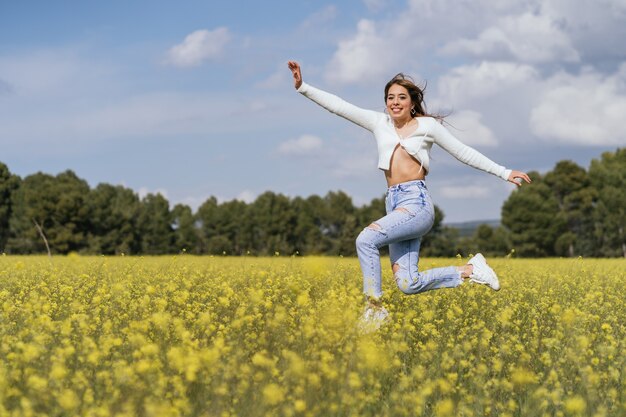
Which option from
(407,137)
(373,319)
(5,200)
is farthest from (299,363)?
(5,200)

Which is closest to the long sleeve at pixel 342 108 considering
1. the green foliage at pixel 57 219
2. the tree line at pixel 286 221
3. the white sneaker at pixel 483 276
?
the white sneaker at pixel 483 276

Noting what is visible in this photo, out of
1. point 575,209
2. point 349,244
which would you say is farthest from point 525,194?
point 349,244

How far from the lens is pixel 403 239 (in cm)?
660

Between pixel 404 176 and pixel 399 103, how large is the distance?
2.47 ft

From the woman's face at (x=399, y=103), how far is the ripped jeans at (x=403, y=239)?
28.6 inches

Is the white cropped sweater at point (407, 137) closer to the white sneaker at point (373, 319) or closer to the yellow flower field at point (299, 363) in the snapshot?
the white sneaker at point (373, 319)

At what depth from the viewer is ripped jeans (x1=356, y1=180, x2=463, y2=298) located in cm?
644

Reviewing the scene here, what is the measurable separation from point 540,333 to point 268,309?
2.73 metres

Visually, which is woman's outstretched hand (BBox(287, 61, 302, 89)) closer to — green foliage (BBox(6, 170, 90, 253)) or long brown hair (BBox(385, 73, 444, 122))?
long brown hair (BBox(385, 73, 444, 122))

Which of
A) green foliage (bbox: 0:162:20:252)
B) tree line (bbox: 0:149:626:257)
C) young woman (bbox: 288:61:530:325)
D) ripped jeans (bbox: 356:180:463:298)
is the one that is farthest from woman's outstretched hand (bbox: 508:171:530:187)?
green foliage (bbox: 0:162:20:252)

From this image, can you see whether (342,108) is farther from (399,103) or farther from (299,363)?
(299,363)

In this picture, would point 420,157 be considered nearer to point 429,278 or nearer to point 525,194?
point 429,278

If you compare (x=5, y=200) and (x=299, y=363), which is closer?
(x=299, y=363)

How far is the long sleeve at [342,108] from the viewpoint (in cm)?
694
